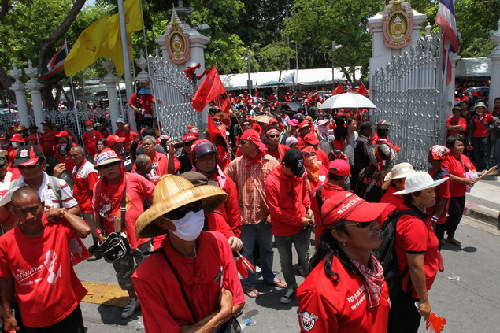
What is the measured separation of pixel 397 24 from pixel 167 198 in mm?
11639

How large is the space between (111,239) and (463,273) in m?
4.28

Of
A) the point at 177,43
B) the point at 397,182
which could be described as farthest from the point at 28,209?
the point at 177,43

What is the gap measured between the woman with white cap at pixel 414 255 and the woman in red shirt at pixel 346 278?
644 millimetres

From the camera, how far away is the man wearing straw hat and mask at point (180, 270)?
1.95 metres

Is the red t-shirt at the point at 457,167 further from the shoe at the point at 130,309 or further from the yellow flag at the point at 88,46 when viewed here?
the yellow flag at the point at 88,46

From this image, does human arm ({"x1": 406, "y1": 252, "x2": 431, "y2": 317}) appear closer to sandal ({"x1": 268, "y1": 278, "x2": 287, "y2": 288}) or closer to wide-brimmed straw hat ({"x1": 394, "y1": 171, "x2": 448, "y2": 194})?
wide-brimmed straw hat ({"x1": 394, "y1": 171, "x2": 448, "y2": 194})

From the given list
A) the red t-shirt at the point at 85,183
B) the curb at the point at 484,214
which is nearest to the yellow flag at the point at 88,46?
the red t-shirt at the point at 85,183

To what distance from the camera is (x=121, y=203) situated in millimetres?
4254

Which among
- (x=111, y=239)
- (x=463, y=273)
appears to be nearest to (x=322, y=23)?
(x=463, y=273)

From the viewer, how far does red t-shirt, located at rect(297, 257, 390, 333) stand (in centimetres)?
191

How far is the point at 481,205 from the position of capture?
7.46 meters

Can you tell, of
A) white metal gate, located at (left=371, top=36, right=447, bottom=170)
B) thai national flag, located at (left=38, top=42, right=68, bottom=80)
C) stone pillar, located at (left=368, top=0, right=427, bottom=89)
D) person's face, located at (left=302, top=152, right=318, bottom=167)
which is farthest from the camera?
thai national flag, located at (left=38, top=42, right=68, bottom=80)

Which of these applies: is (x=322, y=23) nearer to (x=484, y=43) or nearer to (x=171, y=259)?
(x=484, y=43)

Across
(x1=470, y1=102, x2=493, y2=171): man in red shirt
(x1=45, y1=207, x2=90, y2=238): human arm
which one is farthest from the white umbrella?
(x1=45, y1=207, x2=90, y2=238): human arm
